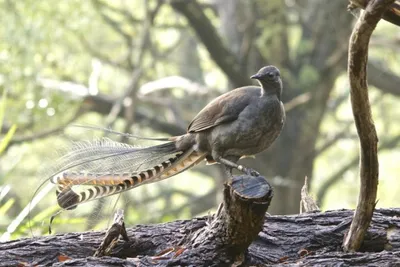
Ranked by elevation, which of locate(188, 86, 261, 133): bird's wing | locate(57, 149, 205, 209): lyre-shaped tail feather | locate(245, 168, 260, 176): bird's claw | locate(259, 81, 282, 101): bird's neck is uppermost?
locate(259, 81, 282, 101): bird's neck

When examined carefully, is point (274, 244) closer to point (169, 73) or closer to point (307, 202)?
point (307, 202)

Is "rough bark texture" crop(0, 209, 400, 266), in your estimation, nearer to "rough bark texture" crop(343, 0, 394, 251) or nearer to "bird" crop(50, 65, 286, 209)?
"rough bark texture" crop(343, 0, 394, 251)

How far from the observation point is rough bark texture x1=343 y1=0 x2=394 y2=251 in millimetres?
2686

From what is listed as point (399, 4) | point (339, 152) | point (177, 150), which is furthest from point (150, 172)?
point (339, 152)

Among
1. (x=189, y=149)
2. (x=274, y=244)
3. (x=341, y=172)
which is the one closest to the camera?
(x=274, y=244)

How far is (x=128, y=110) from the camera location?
809 cm

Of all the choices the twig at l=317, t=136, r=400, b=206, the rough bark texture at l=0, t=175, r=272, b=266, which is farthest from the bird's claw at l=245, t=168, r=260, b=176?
the twig at l=317, t=136, r=400, b=206

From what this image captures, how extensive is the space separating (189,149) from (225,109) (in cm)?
31

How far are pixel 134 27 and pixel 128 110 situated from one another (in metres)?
1.86

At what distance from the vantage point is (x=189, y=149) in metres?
3.74

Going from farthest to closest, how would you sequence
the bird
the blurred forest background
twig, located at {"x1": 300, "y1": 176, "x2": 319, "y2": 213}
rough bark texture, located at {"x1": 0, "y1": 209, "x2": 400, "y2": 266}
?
the blurred forest background
twig, located at {"x1": 300, "y1": 176, "x2": 319, "y2": 213}
the bird
rough bark texture, located at {"x1": 0, "y1": 209, "x2": 400, "y2": 266}

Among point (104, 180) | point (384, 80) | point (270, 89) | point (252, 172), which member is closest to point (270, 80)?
point (270, 89)

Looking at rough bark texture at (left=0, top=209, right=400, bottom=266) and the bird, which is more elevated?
the bird

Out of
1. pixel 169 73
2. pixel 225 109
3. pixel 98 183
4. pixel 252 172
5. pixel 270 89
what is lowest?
pixel 98 183
